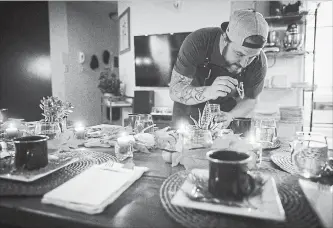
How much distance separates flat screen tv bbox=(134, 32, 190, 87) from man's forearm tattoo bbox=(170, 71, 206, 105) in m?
2.28

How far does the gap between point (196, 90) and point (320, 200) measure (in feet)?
4.72

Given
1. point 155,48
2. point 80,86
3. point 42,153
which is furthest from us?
point 80,86

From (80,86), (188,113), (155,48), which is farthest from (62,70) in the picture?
(188,113)

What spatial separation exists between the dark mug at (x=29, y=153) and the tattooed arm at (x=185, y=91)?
4.39 feet

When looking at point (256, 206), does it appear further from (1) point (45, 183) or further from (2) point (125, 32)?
(2) point (125, 32)

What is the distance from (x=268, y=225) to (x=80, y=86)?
515 cm

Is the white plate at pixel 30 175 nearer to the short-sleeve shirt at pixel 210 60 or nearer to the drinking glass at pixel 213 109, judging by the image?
the drinking glass at pixel 213 109

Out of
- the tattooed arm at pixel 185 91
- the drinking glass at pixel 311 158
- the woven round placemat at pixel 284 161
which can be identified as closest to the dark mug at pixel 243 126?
the woven round placemat at pixel 284 161

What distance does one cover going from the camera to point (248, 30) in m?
1.68

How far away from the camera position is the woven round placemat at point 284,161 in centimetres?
94

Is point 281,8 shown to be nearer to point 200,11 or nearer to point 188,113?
point 200,11

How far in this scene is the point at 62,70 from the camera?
15.8ft

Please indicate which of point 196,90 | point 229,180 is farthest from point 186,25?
point 229,180

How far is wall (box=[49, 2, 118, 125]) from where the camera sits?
477 cm
